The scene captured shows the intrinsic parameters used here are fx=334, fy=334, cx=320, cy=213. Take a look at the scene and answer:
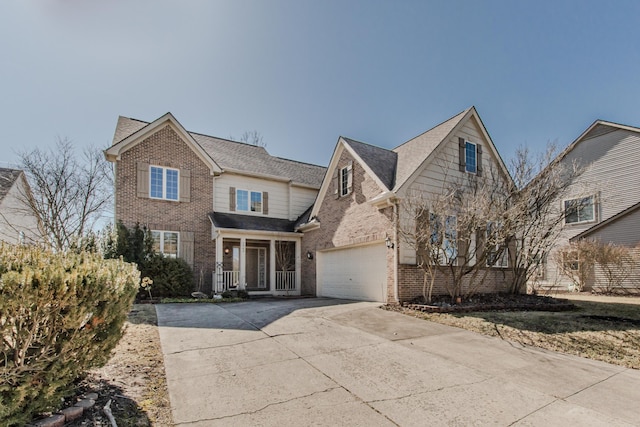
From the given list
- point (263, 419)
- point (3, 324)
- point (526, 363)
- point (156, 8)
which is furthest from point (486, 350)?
point (156, 8)

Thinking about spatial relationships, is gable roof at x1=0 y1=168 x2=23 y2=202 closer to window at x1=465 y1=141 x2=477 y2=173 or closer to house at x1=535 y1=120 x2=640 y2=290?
window at x1=465 y1=141 x2=477 y2=173

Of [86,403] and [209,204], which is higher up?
[209,204]

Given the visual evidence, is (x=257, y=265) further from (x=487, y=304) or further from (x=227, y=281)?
(x=487, y=304)

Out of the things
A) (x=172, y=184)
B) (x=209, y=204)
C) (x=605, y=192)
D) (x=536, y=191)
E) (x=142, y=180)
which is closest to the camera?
(x=536, y=191)

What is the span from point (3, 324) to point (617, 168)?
25592 millimetres

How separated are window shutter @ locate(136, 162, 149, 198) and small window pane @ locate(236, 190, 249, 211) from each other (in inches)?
164

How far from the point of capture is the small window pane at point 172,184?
1492cm

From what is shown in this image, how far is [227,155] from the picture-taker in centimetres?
1791

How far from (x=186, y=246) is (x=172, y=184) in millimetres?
2885

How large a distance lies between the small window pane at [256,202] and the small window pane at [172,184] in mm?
3736

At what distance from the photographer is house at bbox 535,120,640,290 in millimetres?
17250

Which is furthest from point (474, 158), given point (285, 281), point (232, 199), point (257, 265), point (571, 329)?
point (257, 265)

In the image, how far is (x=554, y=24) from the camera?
11016mm

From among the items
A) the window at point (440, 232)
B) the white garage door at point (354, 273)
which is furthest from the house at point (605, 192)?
the white garage door at point (354, 273)
